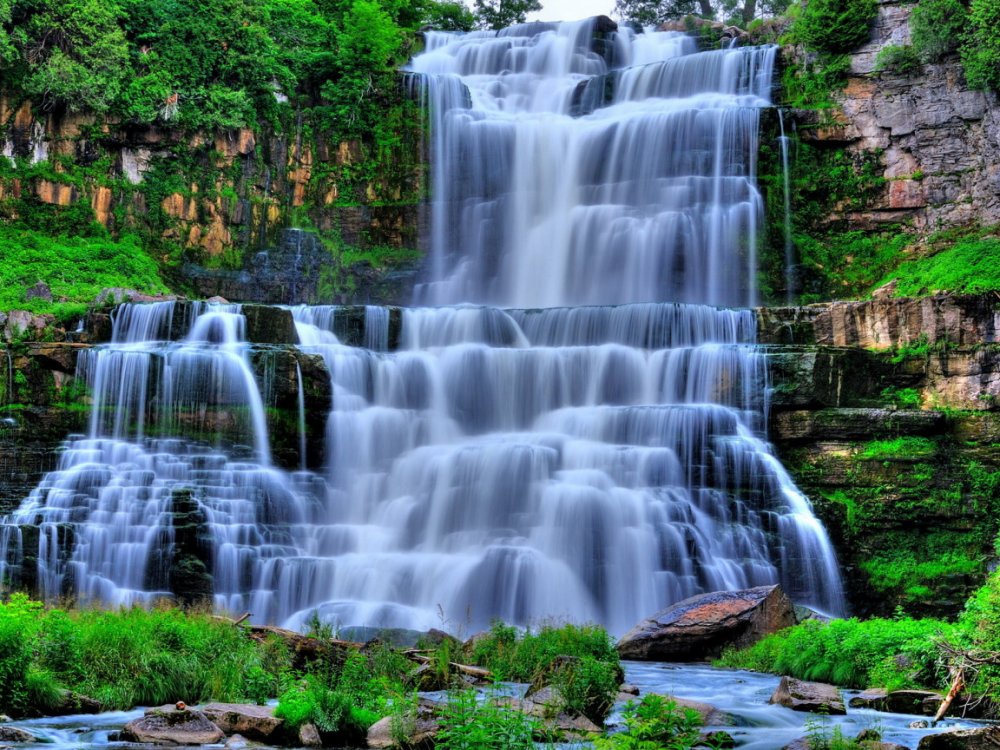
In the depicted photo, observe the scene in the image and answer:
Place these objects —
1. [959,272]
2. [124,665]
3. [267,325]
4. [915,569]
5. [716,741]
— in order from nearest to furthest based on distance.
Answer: [716,741], [124,665], [915,569], [267,325], [959,272]

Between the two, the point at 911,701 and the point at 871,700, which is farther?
the point at 871,700

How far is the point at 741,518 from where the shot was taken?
22.0 metres

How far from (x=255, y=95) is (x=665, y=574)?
2682cm

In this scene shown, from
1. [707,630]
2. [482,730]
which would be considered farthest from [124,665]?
[707,630]

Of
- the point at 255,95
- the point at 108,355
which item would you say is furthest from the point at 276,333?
the point at 255,95

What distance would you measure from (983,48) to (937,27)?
2239 millimetres

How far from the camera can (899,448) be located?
2309cm

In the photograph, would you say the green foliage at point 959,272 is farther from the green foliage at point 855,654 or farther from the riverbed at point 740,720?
the riverbed at point 740,720

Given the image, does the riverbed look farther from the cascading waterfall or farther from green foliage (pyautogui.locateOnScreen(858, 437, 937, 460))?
green foliage (pyautogui.locateOnScreen(858, 437, 937, 460))

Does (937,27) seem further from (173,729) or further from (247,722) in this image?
(173,729)

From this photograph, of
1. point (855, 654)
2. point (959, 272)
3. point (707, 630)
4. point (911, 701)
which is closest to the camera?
point (911, 701)

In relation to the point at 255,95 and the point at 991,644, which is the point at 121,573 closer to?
the point at 991,644

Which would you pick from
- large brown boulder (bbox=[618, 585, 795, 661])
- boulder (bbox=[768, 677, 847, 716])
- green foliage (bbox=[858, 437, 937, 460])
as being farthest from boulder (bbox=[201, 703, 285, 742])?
green foliage (bbox=[858, 437, 937, 460])

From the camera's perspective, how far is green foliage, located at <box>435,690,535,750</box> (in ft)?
22.7
